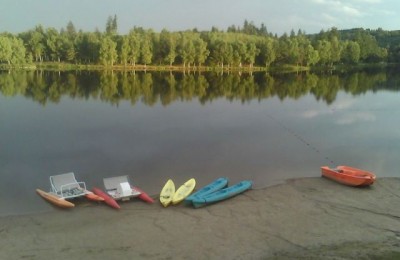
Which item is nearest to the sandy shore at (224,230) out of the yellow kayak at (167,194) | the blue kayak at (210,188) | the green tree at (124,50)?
the yellow kayak at (167,194)

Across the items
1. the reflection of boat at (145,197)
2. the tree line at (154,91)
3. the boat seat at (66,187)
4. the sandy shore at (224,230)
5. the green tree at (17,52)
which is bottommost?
the sandy shore at (224,230)

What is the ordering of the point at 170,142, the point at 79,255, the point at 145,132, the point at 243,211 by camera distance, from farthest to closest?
1. the point at 145,132
2. the point at 170,142
3. the point at 243,211
4. the point at 79,255

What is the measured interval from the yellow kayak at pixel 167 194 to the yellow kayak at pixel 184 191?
0.21 metres

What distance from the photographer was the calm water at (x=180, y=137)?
25156 mm

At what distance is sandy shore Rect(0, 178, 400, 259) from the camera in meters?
14.4

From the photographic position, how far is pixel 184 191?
2070cm

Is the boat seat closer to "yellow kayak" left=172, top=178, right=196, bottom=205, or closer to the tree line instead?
"yellow kayak" left=172, top=178, right=196, bottom=205

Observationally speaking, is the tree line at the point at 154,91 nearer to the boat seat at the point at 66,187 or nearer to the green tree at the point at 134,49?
the boat seat at the point at 66,187

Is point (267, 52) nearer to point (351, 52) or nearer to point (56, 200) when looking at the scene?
point (351, 52)

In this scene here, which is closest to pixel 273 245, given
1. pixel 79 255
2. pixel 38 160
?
pixel 79 255

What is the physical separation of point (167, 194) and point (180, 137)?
50.0 ft

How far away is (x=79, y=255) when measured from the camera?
1420cm

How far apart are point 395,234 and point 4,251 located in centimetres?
1510

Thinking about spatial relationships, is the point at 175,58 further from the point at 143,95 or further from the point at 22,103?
the point at 22,103
